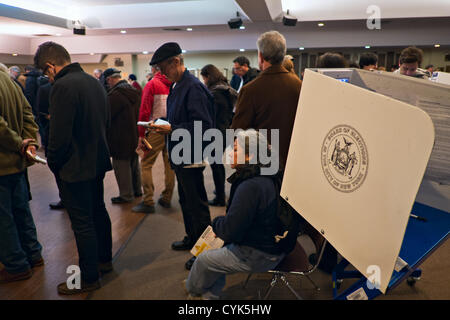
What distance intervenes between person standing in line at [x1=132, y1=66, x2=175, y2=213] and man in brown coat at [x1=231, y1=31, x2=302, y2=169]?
1.45m

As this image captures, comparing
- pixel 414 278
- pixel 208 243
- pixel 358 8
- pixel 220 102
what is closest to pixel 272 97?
pixel 208 243

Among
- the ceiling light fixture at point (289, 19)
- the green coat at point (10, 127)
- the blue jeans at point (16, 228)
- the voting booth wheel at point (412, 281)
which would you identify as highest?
the ceiling light fixture at point (289, 19)

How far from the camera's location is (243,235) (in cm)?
179

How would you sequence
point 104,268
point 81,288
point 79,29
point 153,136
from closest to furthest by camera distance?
point 81,288 < point 104,268 < point 153,136 < point 79,29

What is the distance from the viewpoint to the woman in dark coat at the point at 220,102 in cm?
383

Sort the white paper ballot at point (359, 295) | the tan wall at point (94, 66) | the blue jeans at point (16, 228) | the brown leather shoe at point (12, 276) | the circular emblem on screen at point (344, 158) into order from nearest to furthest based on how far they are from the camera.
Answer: the circular emblem on screen at point (344, 158) → the white paper ballot at point (359, 295) → the blue jeans at point (16, 228) → the brown leather shoe at point (12, 276) → the tan wall at point (94, 66)

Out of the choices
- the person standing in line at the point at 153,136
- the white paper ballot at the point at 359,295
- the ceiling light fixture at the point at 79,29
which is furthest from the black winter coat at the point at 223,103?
the ceiling light fixture at the point at 79,29

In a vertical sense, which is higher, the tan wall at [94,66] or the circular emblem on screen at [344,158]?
the tan wall at [94,66]

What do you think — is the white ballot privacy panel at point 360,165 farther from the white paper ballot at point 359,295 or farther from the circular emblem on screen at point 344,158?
the white paper ballot at point 359,295

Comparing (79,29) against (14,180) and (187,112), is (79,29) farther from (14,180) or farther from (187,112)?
(187,112)

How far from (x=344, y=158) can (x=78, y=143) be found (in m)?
1.80

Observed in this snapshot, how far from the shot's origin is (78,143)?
2.17 metres

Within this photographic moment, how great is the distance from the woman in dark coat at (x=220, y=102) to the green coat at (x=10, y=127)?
6.34 ft

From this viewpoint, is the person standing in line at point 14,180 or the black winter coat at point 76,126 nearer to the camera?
the black winter coat at point 76,126
